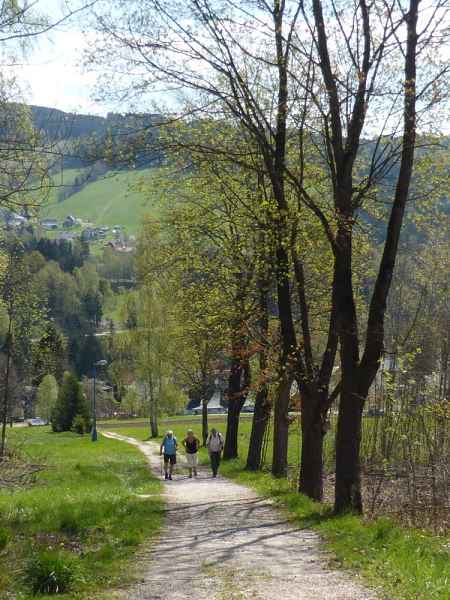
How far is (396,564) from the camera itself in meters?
9.25

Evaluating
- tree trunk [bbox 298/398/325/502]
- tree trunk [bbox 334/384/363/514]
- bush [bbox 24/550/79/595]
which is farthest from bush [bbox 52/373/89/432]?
bush [bbox 24/550/79/595]

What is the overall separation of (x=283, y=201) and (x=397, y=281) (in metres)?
35.2

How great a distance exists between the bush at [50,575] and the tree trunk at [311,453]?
928 cm

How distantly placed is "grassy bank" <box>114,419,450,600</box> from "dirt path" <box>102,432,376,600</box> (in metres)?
0.26

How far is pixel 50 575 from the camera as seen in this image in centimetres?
816

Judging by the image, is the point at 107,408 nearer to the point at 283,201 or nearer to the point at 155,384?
the point at 155,384

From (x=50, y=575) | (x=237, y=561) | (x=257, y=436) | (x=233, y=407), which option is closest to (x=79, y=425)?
(x=233, y=407)

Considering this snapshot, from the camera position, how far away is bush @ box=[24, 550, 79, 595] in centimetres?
807

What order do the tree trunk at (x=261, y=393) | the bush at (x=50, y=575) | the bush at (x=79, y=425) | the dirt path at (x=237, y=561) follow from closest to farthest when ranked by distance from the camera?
the bush at (x=50, y=575), the dirt path at (x=237, y=561), the tree trunk at (x=261, y=393), the bush at (x=79, y=425)

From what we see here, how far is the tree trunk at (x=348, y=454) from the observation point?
14.1 m

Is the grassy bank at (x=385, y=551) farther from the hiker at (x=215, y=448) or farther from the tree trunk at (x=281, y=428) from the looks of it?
the hiker at (x=215, y=448)

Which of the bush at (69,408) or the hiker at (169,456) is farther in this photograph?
the bush at (69,408)

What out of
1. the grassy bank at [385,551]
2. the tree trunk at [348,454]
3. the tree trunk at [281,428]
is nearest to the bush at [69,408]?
the tree trunk at [281,428]

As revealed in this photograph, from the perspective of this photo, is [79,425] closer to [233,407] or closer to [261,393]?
[233,407]
